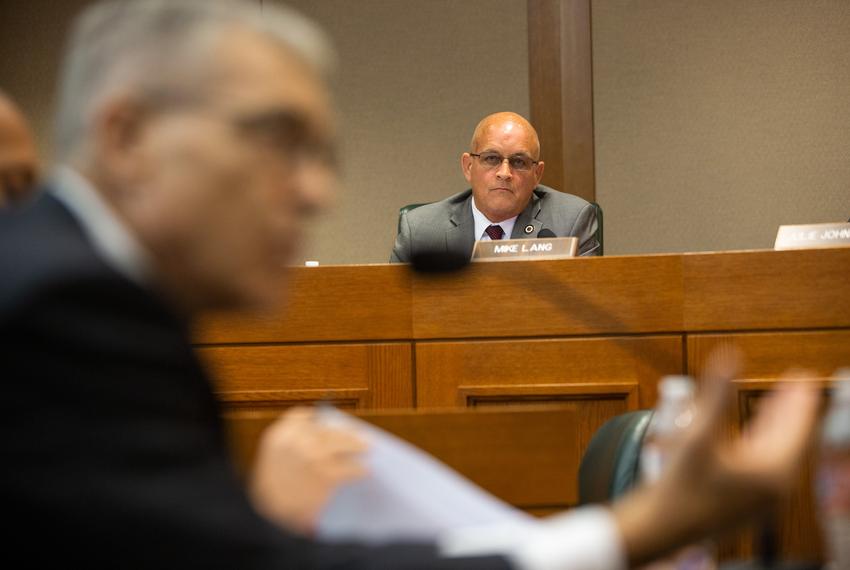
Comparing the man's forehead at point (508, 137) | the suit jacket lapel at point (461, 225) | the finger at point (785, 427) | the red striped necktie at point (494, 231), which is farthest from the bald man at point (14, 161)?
the man's forehead at point (508, 137)

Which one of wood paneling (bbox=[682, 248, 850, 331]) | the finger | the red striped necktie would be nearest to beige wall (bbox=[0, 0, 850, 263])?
the red striped necktie

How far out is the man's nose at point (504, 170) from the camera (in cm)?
493

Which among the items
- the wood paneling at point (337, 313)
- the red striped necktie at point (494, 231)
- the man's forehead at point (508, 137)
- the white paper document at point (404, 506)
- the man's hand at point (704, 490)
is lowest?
the white paper document at point (404, 506)

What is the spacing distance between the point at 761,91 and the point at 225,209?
5882mm

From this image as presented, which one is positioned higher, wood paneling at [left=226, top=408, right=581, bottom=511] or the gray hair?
the gray hair

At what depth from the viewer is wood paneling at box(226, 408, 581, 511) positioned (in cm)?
157

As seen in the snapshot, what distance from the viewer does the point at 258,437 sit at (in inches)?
65.7

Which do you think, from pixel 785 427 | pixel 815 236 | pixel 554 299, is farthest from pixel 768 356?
pixel 785 427

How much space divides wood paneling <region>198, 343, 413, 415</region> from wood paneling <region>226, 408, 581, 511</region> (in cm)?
158

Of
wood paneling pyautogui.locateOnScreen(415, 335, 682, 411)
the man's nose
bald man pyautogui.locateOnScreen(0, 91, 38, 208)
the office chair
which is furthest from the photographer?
the man's nose

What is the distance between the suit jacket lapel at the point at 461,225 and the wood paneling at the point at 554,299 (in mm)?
1495

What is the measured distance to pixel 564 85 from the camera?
6.15 metres

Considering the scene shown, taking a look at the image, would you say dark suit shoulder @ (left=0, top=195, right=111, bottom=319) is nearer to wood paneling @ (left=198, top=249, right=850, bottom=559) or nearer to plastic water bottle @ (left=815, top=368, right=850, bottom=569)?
plastic water bottle @ (left=815, top=368, right=850, bottom=569)

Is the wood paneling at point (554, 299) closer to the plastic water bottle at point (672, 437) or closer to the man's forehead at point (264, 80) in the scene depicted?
the plastic water bottle at point (672, 437)
